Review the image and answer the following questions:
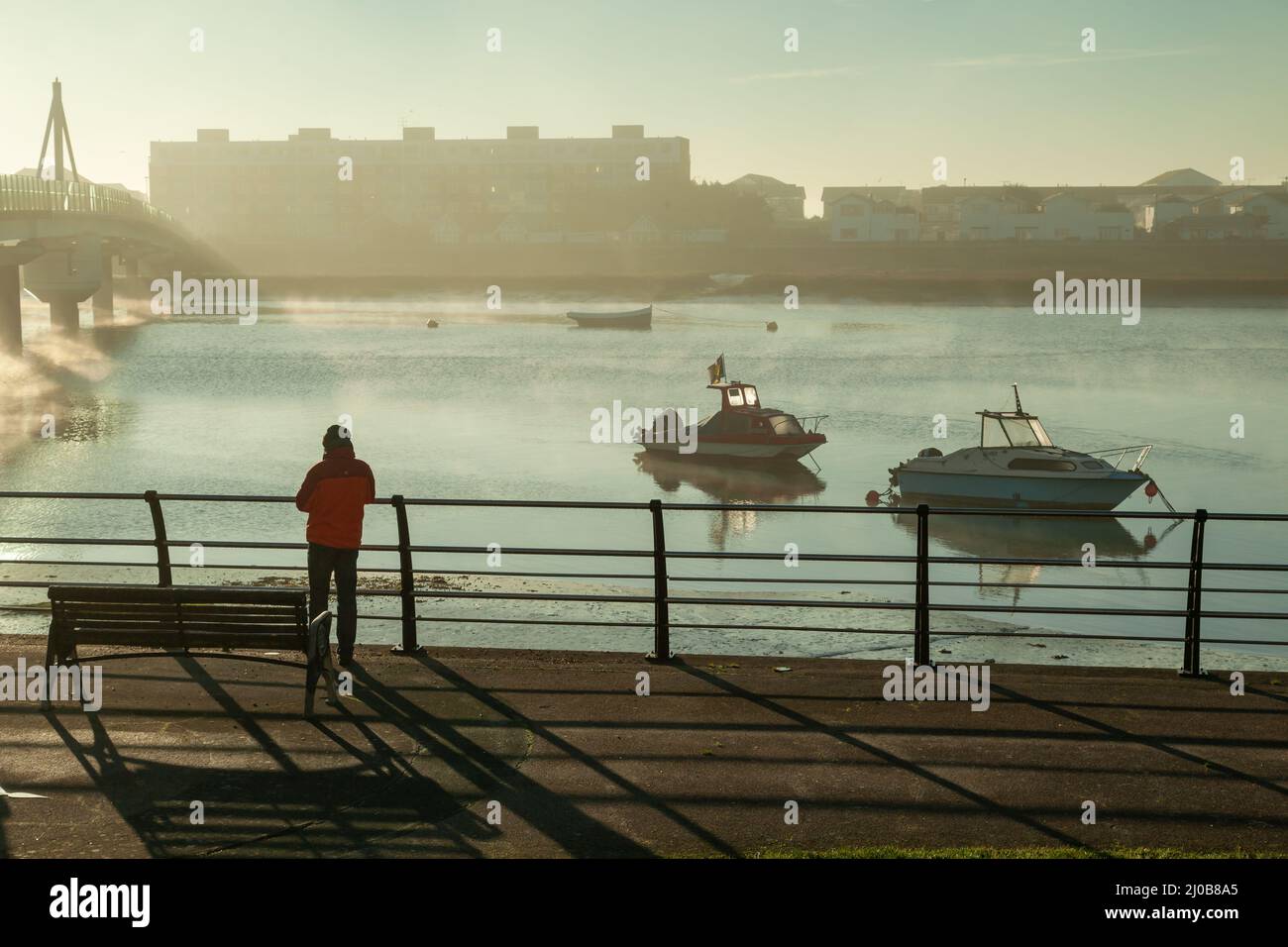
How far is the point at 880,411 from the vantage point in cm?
6712

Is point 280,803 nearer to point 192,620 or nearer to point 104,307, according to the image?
point 192,620

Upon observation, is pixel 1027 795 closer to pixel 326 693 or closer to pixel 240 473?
pixel 326 693

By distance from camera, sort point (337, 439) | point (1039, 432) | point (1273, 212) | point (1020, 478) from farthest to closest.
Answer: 1. point (1273, 212)
2. point (1039, 432)
3. point (1020, 478)
4. point (337, 439)

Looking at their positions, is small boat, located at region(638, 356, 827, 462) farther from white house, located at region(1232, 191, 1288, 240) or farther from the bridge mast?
white house, located at region(1232, 191, 1288, 240)

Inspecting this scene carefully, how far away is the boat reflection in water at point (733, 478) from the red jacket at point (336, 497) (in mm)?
29518

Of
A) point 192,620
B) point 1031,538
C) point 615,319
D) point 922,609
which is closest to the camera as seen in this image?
point 192,620

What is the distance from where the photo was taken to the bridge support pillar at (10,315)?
8694 centimetres

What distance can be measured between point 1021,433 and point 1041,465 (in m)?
1.97

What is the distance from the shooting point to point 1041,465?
40.1 m

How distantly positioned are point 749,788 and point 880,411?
5949cm

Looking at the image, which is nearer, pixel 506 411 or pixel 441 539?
pixel 441 539

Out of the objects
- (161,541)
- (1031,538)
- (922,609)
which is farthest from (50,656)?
(1031,538)
